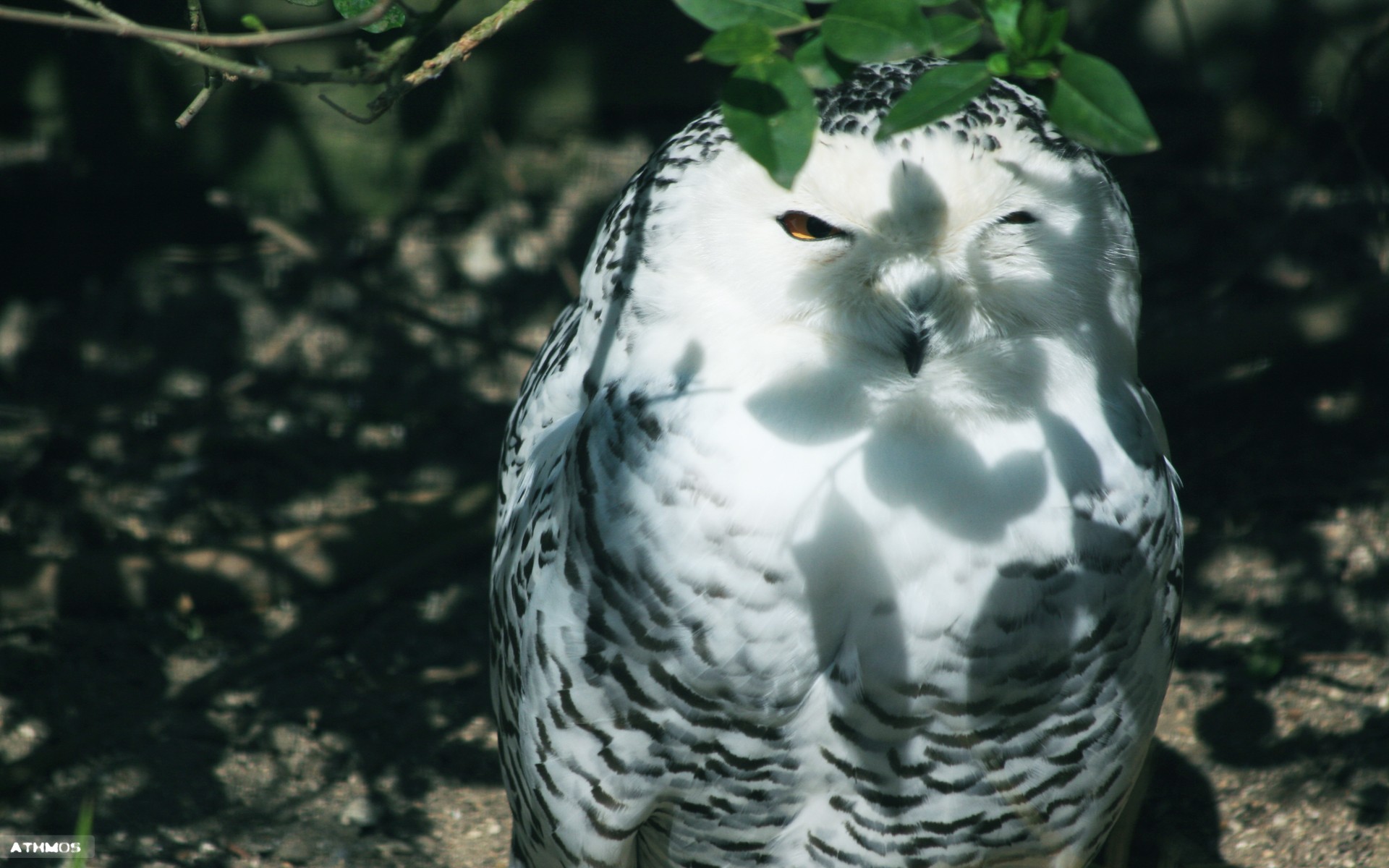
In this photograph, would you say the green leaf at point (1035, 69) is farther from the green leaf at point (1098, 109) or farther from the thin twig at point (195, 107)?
the thin twig at point (195, 107)

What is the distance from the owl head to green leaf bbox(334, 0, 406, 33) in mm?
362

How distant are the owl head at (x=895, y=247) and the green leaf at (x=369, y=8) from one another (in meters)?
0.36

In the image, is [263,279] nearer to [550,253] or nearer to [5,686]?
[550,253]

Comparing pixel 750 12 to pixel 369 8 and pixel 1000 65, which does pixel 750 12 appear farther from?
pixel 369 8

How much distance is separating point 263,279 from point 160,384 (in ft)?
1.44

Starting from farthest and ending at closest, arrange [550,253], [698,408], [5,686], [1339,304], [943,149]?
[550,253] → [1339,304] → [5,686] → [698,408] → [943,149]

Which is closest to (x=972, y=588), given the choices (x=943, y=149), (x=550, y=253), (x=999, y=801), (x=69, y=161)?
(x=999, y=801)

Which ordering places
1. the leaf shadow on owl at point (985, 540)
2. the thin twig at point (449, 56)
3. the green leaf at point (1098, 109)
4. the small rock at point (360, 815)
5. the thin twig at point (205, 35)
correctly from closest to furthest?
the green leaf at point (1098, 109)
the thin twig at point (205, 35)
the thin twig at point (449, 56)
the leaf shadow on owl at point (985, 540)
the small rock at point (360, 815)

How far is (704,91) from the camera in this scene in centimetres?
375

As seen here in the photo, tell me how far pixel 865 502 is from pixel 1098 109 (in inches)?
23.7

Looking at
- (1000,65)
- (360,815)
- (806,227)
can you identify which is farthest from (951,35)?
(360,815)

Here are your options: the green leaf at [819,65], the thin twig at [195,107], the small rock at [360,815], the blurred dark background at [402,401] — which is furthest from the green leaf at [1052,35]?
the small rock at [360,815]

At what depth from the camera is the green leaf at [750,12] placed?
3.13ft

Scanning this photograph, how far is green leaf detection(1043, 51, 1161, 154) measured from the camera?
89 centimetres
